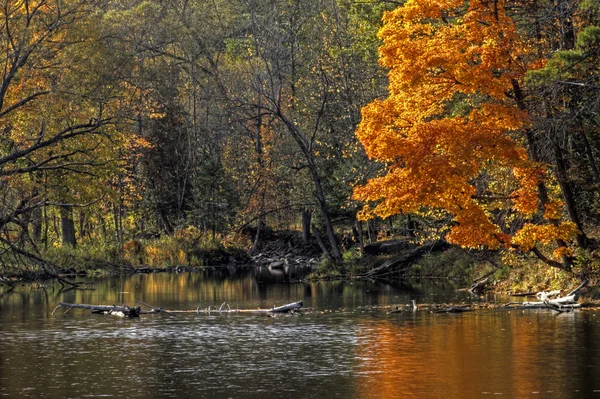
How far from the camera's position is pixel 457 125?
34.5 metres

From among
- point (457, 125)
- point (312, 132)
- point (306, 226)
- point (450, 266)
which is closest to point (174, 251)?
point (306, 226)

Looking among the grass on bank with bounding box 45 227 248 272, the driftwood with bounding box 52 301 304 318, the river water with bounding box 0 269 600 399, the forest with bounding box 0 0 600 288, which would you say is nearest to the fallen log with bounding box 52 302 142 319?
the driftwood with bounding box 52 301 304 318

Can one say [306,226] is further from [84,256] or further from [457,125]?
[457,125]

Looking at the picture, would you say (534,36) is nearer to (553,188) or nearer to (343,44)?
(553,188)

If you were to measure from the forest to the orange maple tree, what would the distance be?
2.5 inches

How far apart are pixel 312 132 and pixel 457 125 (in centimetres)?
Result: 2666

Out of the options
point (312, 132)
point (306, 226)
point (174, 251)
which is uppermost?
point (312, 132)

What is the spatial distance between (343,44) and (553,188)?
961 inches

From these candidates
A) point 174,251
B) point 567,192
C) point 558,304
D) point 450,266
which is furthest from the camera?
point 174,251

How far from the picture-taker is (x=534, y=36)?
3525 cm

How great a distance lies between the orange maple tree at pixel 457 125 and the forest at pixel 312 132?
6 centimetres

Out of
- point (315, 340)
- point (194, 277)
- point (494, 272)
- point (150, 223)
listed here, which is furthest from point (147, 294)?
point (150, 223)

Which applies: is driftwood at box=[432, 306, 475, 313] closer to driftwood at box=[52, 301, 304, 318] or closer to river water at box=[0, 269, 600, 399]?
river water at box=[0, 269, 600, 399]

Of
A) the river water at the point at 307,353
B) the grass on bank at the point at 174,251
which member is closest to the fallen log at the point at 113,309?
the river water at the point at 307,353
